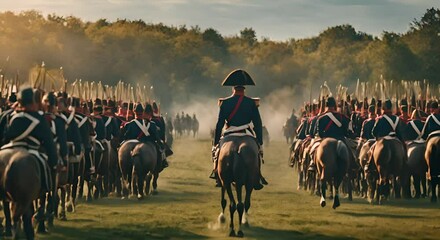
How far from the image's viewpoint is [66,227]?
21.2m

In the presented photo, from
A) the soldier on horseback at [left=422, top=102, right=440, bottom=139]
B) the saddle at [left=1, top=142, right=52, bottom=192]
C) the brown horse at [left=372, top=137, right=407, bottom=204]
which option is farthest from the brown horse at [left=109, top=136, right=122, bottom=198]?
the saddle at [left=1, top=142, right=52, bottom=192]

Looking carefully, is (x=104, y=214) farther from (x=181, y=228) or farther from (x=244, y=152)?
(x=244, y=152)

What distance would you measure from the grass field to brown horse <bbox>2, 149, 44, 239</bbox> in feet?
7.99

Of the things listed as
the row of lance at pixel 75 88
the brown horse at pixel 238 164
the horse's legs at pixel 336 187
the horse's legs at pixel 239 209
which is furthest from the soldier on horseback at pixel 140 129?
the horse's legs at pixel 239 209

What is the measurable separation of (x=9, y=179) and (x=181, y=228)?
5.32 m

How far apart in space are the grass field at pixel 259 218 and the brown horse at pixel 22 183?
2.44 meters

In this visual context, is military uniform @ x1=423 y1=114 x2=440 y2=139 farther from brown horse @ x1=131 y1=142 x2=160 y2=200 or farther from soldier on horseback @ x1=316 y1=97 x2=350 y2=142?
brown horse @ x1=131 y1=142 x2=160 y2=200

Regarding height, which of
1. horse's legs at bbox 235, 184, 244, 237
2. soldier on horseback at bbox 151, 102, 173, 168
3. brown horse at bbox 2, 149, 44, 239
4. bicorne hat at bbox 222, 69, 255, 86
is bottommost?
horse's legs at bbox 235, 184, 244, 237

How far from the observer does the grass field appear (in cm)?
2016

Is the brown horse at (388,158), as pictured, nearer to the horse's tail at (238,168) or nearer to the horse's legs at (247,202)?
the horse's legs at (247,202)

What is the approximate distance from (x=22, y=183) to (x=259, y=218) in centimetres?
795

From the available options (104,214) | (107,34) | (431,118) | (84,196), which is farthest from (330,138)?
(107,34)

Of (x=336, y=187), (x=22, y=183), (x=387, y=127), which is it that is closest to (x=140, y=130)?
(x=336, y=187)

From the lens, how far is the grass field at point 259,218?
20.2 metres
